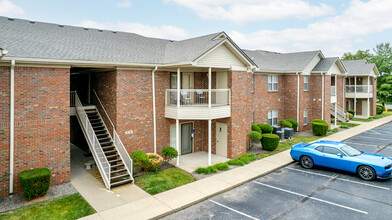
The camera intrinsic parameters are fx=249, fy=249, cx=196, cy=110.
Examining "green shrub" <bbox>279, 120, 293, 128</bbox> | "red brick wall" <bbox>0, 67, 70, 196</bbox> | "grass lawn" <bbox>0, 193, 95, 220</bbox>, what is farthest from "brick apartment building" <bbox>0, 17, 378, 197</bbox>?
"green shrub" <bbox>279, 120, 293, 128</bbox>

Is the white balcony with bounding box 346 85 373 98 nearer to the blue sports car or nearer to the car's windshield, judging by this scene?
the blue sports car

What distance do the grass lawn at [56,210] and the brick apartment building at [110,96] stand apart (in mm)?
1634

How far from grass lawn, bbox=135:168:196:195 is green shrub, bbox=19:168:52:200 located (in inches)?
143

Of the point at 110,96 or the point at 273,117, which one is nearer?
the point at 110,96

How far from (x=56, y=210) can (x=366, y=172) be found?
1329cm

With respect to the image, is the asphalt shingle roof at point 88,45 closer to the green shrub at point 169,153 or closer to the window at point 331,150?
the green shrub at point 169,153

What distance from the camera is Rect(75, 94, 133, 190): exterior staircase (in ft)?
37.3

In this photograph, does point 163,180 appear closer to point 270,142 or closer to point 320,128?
point 270,142

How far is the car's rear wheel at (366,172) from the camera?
453 inches

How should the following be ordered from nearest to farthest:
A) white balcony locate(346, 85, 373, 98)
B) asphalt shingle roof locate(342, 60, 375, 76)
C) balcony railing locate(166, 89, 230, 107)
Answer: balcony railing locate(166, 89, 230, 107), asphalt shingle roof locate(342, 60, 375, 76), white balcony locate(346, 85, 373, 98)

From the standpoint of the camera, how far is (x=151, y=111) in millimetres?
14266

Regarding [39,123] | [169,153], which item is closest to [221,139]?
[169,153]

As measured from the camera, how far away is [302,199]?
984 centimetres

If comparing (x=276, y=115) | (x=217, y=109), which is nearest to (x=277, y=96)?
(x=276, y=115)
